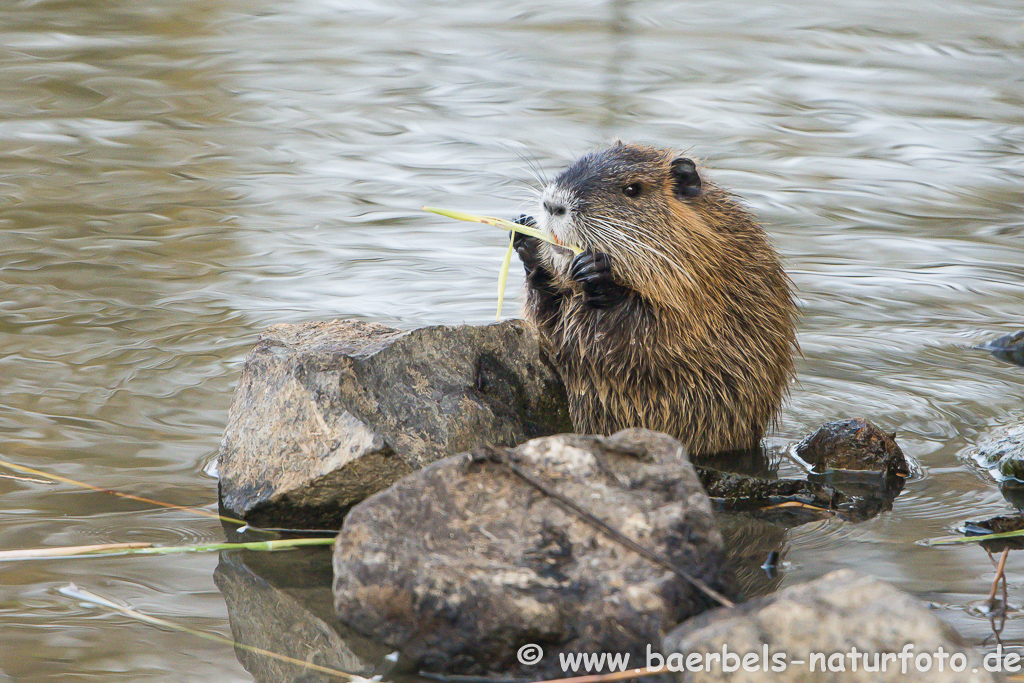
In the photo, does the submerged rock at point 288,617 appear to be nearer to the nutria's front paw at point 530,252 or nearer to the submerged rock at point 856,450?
the nutria's front paw at point 530,252

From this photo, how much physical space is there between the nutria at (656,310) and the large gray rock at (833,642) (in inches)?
61.5

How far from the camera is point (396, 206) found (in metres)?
6.82

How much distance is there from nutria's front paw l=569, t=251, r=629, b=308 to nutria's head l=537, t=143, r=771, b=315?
4cm

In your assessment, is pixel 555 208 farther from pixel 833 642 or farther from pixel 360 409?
pixel 833 642

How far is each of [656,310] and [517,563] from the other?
1.47 meters

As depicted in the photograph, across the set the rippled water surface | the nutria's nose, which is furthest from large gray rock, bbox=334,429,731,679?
the nutria's nose

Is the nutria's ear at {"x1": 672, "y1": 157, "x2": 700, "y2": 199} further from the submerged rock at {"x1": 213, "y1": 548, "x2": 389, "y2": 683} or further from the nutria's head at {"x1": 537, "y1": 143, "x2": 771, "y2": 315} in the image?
the submerged rock at {"x1": 213, "y1": 548, "x2": 389, "y2": 683}

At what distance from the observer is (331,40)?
33.8 ft

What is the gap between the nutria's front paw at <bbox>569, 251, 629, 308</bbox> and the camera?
12.9ft

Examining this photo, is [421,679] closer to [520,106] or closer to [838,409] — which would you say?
[838,409]

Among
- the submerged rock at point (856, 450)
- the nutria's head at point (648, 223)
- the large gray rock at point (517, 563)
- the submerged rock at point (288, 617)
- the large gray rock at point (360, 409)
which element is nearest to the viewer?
the large gray rock at point (517, 563)

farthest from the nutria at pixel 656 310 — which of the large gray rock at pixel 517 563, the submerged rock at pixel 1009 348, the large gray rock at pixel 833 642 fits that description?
the large gray rock at pixel 833 642

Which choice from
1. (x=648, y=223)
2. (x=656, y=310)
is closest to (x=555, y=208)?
(x=648, y=223)

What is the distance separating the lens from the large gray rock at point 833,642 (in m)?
2.32
